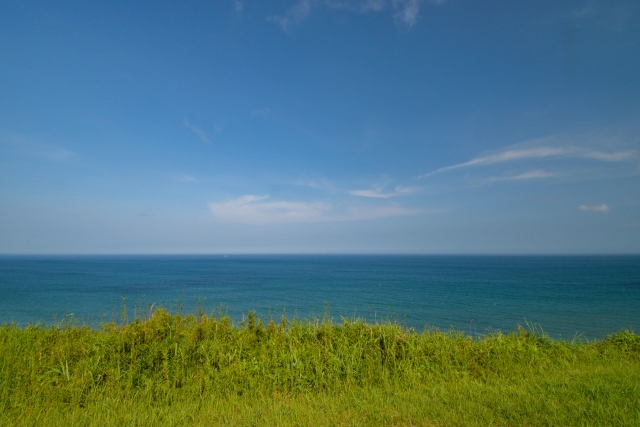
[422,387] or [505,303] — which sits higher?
[422,387]

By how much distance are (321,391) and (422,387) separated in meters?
1.95

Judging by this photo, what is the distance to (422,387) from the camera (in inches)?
→ 246

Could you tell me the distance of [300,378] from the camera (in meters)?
6.68

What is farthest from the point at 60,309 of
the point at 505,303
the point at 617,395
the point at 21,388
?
the point at 505,303

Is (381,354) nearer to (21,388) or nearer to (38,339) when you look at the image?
(21,388)

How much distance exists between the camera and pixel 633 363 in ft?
25.4

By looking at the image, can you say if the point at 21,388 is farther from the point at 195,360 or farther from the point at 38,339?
the point at 195,360

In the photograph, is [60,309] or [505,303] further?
[505,303]

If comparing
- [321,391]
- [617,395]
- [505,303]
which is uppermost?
[617,395]

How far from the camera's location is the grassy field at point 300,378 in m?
4.93

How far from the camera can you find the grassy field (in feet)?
16.2

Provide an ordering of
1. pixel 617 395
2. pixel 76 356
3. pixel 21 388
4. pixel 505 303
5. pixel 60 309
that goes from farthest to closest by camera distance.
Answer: pixel 505 303
pixel 60 309
pixel 76 356
pixel 21 388
pixel 617 395

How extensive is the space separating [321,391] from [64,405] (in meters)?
4.46

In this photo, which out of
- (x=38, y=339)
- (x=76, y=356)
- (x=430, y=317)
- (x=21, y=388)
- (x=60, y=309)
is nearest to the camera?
(x=21, y=388)
